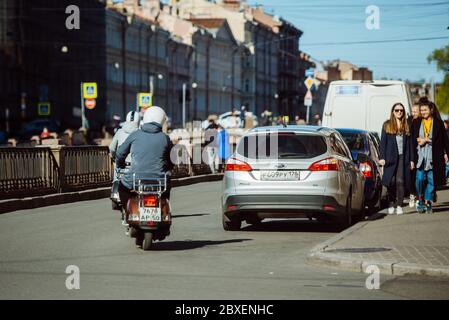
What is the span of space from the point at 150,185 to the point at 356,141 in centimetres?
1009

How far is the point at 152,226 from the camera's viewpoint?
14.0 meters

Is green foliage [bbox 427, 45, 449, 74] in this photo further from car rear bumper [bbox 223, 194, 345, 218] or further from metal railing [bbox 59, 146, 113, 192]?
car rear bumper [bbox 223, 194, 345, 218]

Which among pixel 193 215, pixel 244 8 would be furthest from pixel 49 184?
pixel 244 8

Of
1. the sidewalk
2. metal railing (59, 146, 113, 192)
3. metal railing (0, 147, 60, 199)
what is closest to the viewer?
the sidewalk

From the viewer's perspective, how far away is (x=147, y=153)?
46.9ft

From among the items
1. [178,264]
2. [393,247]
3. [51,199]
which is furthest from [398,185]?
[178,264]

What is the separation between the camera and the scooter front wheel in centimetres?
1414

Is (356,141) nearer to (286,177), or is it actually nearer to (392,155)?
(392,155)

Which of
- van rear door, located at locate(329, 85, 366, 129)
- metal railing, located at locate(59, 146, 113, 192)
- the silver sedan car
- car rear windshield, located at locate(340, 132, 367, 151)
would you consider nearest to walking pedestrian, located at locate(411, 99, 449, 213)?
the silver sedan car

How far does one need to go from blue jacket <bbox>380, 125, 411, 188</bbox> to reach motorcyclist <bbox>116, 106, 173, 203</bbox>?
20.0 ft

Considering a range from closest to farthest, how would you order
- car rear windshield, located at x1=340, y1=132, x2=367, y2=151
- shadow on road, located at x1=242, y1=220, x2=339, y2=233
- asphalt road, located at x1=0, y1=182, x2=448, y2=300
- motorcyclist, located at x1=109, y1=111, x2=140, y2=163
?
asphalt road, located at x1=0, y1=182, x2=448, y2=300, shadow on road, located at x1=242, y1=220, x2=339, y2=233, motorcyclist, located at x1=109, y1=111, x2=140, y2=163, car rear windshield, located at x1=340, y1=132, x2=367, y2=151

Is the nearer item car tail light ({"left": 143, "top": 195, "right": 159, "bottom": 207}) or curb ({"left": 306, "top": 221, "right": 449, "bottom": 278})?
curb ({"left": 306, "top": 221, "right": 449, "bottom": 278})

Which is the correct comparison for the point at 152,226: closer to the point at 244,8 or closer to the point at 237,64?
the point at 237,64

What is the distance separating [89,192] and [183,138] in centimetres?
1672
